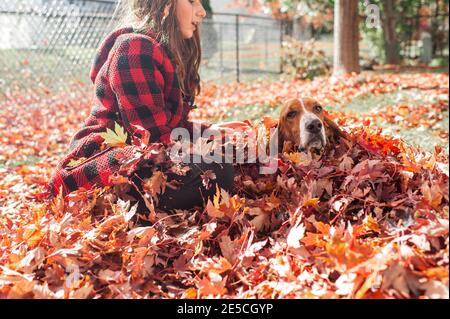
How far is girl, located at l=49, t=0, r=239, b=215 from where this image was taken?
2578 mm

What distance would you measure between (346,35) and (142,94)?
7.90m

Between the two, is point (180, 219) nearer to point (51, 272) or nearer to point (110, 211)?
point (110, 211)

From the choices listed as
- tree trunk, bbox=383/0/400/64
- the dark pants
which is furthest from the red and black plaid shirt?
tree trunk, bbox=383/0/400/64

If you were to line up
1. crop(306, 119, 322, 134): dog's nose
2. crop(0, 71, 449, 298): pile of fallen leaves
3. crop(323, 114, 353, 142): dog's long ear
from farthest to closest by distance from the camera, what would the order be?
crop(323, 114, 353, 142): dog's long ear, crop(306, 119, 322, 134): dog's nose, crop(0, 71, 449, 298): pile of fallen leaves

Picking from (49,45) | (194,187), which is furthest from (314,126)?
(49,45)

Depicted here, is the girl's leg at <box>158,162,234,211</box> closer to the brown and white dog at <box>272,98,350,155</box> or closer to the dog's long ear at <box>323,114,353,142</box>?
the brown and white dog at <box>272,98,350,155</box>

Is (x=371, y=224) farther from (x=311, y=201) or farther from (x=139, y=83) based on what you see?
(x=139, y=83)

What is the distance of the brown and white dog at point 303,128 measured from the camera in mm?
2734

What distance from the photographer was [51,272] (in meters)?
2.03

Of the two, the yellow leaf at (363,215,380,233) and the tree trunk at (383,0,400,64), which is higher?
the tree trunk at (383,0,400,64)

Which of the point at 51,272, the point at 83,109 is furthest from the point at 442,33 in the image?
the point at 51,272

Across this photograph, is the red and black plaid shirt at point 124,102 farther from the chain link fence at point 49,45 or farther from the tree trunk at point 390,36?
the tree trunk at point 390,36

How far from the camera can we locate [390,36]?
15.6 metres

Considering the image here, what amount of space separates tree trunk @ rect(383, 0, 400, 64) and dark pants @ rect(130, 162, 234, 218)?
14.0 meters
